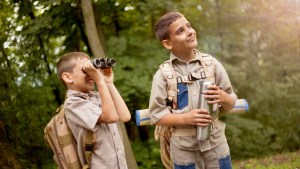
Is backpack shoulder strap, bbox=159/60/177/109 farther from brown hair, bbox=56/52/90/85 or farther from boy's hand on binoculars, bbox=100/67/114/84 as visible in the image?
brown hair, bbox=56/52/90/85

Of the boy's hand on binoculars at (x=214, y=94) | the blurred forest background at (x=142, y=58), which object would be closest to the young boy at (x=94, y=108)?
the boy's hand on binoculars at (x=214, y=94)

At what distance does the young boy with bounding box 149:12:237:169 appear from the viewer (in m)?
2.76

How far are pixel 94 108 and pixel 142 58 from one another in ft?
14.3

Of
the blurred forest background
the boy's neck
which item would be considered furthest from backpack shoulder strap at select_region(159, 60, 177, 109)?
the blurred forest background

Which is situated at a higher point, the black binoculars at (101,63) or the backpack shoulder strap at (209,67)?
the black binoculars at (101,63)

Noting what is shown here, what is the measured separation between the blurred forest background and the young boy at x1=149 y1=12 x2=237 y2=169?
298 cm

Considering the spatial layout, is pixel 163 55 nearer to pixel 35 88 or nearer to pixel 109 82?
pixel 35 88

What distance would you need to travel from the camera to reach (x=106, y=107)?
2547 mm

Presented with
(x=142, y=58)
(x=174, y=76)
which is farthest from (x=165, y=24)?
(x=142, y=58)

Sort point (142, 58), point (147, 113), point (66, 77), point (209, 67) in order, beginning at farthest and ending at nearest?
point (142, 58), point (147, 113), point (209, 67), point (66, 77)

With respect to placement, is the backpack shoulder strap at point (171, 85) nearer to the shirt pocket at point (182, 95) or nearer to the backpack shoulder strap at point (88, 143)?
the shirt pocket at point (182, 95)

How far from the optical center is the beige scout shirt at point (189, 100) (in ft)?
9.04

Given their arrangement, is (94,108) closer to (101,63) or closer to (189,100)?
(101,63)

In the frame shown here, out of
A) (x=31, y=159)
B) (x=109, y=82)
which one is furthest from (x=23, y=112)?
(x=109, y=82)
